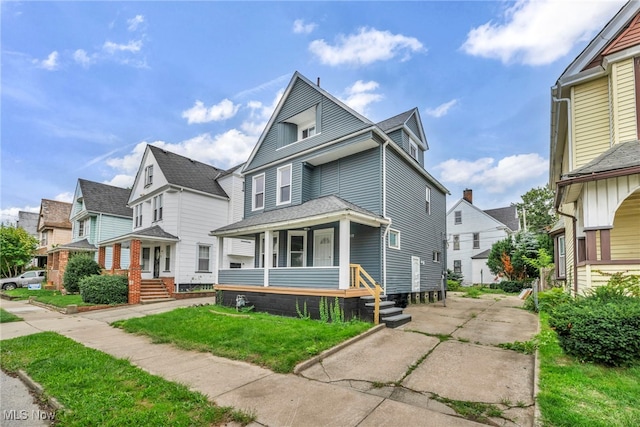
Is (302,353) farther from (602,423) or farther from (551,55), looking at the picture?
(551,55)

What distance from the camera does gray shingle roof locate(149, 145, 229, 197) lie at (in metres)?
20.8

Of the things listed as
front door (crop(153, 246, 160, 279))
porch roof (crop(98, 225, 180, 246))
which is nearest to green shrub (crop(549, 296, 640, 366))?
porch roof (crop(98, 225, 180, 246))

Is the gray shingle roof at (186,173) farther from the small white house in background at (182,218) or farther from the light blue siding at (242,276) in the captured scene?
the light blue siding at (242,276)

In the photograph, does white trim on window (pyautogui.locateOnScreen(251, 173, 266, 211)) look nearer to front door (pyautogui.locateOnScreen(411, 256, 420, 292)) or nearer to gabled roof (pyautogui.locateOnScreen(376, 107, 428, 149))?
gabled roof (pyautogui.locateOnScreen(376, 107, 428, 149))

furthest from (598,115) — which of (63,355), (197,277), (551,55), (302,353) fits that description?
(197,277)

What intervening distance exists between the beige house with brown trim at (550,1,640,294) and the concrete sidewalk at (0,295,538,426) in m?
2.60

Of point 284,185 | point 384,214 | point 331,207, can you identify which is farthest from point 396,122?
point 331,207

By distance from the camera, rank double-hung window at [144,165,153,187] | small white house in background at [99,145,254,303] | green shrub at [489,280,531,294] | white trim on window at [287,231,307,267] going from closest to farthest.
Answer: white trim on window at [287,231,307,267], small white house in background at [99,145,254,303], double-hung window at [144,165,153,187], green shrub at [489,280,531,294]

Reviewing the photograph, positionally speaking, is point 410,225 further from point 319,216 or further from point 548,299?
point 319,216

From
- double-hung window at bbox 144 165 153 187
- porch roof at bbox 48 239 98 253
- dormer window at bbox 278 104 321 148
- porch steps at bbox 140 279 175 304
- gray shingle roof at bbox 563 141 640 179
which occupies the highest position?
dormer window at bbox 278 104 321 148

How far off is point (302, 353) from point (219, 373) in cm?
154

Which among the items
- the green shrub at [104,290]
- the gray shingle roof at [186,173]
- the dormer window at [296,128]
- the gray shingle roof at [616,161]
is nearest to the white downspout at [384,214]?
the dormer window at [296,128]

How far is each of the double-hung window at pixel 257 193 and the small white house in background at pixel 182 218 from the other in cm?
452

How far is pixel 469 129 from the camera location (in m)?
21.2
